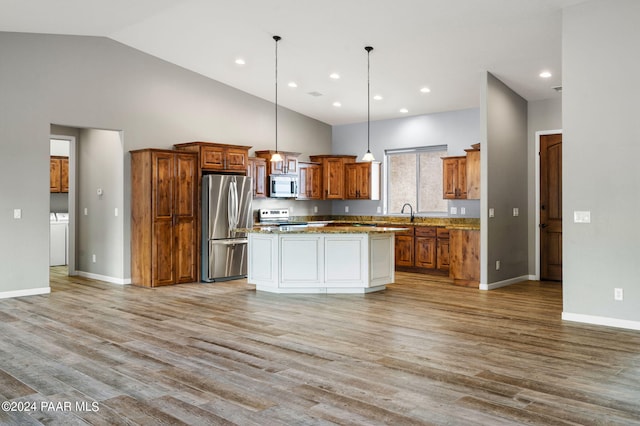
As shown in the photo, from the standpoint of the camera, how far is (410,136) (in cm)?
1016

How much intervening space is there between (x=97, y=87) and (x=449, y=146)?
19.3 feet

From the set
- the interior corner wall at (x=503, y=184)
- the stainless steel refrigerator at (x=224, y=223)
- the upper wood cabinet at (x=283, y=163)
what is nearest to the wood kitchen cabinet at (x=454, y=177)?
the interior corner wall at (x=503, y=184)

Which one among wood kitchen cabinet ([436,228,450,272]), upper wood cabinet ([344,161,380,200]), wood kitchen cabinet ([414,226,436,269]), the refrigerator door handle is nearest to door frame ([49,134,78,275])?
the refrigerator door handle

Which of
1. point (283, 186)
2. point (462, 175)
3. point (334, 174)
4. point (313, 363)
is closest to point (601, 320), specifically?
point (313, 363)

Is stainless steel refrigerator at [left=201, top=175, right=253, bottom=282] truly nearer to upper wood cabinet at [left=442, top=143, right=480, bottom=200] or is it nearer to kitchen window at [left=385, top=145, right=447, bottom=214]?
kitchen window at [left=385, top=145, right=447, bottom=214]

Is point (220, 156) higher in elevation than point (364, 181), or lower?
higher

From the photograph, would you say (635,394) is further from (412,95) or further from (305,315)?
(412,95)

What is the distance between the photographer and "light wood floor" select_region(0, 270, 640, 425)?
3043 millimetres

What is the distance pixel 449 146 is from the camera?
959 centimetres

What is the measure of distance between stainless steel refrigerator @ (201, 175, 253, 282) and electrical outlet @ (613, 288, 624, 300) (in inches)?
204

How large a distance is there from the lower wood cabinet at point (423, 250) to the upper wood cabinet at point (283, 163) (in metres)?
2.35

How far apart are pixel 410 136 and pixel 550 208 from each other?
9.57 ft

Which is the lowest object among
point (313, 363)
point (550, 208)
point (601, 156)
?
point (313, 363)

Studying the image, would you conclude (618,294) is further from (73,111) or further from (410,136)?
(73,111)
